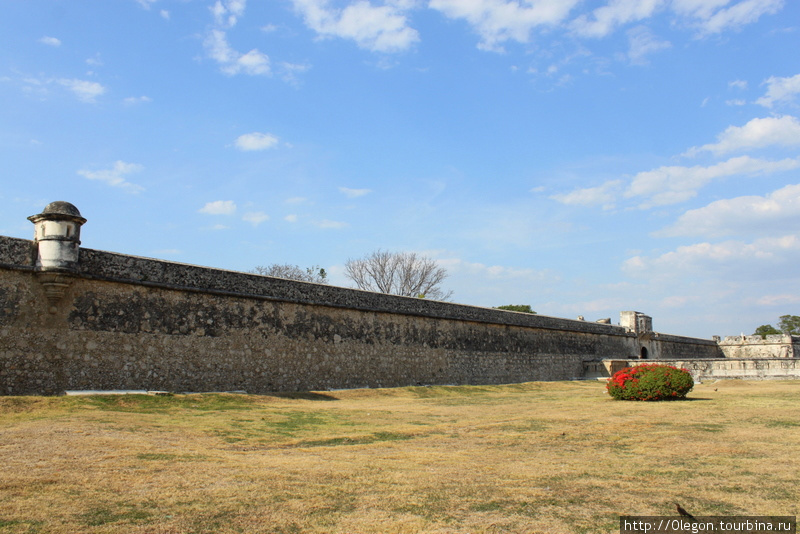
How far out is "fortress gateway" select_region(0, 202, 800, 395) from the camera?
38.8ft

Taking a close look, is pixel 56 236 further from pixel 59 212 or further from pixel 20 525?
pixel 20 525

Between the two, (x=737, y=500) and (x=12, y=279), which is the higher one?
(x=12, y=279)

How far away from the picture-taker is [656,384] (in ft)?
45.6

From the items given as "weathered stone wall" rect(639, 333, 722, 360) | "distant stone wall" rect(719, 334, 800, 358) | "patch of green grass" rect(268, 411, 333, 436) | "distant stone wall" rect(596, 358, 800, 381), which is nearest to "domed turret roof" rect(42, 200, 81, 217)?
"patch of green grass" rect(268, 411, 333, 436)

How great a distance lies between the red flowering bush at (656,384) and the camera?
1391 centimetres

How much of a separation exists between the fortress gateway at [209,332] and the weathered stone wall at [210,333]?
3 cm

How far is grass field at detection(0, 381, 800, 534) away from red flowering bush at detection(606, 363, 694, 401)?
202 centimetres

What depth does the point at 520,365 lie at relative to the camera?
24891 millimetres

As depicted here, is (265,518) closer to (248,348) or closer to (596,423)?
(596,423)

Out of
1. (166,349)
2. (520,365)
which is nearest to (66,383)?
(166,349)

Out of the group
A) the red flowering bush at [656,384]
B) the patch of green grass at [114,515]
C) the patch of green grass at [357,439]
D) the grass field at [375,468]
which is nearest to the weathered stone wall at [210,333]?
the grass field at [375,468]

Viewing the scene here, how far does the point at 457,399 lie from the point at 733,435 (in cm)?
912

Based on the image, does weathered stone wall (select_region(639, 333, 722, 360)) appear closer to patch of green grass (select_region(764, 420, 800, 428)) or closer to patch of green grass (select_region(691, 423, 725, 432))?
patch of green grass (select_region(764, 420, 800, 428))

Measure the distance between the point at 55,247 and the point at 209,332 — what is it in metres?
3.85
